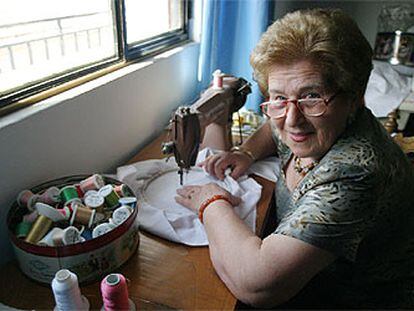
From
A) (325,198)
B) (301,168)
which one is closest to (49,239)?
(325,198)

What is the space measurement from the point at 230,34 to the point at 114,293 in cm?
134

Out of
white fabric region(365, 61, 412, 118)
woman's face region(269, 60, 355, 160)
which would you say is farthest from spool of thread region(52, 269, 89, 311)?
white fabric region(365, 61, 412, 118)

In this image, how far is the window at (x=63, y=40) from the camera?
0.91m

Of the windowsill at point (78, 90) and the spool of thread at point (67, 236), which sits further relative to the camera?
the windowsill at point (78, 90)

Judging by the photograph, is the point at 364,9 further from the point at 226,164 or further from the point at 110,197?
the point at 110,197

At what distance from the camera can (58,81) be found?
103 centimetres

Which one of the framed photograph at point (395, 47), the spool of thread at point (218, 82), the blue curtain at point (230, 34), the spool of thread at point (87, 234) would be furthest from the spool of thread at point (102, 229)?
the framed photograph at point (395, 47)

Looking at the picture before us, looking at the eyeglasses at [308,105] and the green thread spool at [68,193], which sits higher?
the eyeglasses at [308,105]

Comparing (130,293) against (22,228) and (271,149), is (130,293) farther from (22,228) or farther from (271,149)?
(271,149)

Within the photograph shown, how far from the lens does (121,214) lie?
833 millimetres

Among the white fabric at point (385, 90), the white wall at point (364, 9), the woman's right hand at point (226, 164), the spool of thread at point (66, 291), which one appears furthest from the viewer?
the white wall at point (364, 9)

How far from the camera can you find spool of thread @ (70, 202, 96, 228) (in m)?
0.81

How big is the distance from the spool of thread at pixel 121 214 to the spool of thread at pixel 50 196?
0.14m

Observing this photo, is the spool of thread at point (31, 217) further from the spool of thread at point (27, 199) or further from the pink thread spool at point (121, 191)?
the pink thread spool at point (121, 191)
